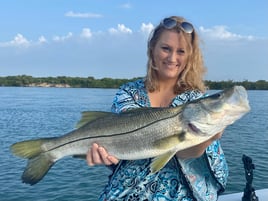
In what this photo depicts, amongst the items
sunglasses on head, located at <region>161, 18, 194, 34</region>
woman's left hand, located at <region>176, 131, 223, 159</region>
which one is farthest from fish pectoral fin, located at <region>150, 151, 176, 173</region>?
sunglasses on head, located at <region>161, 18, 194, 34</region>

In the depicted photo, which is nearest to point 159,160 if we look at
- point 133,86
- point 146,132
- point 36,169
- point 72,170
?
point 146,132

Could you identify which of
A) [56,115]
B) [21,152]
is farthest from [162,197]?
[56,115]

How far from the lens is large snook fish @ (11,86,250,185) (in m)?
2.74

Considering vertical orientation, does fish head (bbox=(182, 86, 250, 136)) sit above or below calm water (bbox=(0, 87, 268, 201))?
above

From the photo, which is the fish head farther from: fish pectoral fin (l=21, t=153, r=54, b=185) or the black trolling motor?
the black trolling motor

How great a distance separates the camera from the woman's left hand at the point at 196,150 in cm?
289

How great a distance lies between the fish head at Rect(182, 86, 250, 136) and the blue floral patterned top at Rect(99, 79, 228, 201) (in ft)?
1.06

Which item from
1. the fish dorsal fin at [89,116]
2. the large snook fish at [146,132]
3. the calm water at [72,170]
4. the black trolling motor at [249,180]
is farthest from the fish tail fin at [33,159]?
the calm water at [72,170]

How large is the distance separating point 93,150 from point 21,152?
0.62 metres

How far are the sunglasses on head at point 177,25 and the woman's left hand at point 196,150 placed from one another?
0.90 metres

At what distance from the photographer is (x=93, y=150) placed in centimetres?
304

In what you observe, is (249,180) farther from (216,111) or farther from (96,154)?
(96,154)

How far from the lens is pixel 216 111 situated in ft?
9.00

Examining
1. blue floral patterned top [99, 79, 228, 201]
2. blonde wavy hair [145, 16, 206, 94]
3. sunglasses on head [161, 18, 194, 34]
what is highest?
sunglasses on head [161, 18, 194, 34]
